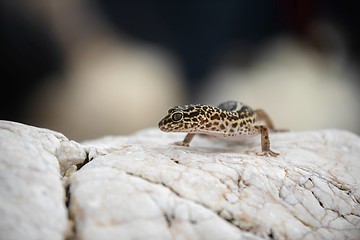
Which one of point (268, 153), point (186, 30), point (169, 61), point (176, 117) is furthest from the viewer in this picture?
point (186, 30)

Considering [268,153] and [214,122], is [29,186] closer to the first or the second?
[214,122]

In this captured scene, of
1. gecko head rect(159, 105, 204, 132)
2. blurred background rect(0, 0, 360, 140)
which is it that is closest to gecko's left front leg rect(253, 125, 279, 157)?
gecko head rect(159, 105, 204, 132)

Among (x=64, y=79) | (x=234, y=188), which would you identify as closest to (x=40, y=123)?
(x=64, y=79)

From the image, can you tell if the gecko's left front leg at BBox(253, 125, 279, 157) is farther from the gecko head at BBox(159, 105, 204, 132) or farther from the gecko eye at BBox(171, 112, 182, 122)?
the gecko eye at BBox(171, 112, 182, 122)

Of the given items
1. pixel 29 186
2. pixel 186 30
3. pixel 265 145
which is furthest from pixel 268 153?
pixel 186 30

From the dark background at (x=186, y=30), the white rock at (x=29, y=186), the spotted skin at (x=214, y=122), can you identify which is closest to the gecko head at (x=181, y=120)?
the spotted skin at (x=214, y=122)

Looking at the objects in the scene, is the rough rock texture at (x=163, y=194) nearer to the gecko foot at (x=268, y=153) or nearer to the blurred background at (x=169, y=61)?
the gecko foot at (x=268, y=153)

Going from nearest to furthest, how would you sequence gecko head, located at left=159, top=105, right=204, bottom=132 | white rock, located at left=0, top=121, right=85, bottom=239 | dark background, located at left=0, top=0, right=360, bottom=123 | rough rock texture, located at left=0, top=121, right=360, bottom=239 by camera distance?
white rock, located at left=0, top=121, right=85, bottom=239 < rough rock texture, located at left=0, top=121, right=360, bottom=239 < gecko head, located at left=159, top=105, right=204, bottom=132 < dark background, located at left=0, top=0, right=360, bottom=123
